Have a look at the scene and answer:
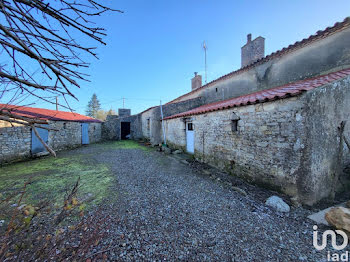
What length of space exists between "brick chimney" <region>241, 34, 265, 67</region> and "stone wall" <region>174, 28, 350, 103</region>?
9.68 ft

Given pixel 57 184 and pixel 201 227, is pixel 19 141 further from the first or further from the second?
pixel 201 227

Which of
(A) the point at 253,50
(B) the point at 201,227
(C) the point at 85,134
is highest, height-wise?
(A) the point at 253,50

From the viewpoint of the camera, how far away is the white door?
8.39 metres

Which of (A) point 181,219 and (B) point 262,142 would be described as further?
(B) point 262,142

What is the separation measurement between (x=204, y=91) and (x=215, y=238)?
10.6 metres

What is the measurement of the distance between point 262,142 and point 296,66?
4281mm

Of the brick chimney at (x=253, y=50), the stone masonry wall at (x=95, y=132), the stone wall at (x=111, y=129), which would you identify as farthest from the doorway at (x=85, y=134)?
the brick chimney at (x=253, y=50)

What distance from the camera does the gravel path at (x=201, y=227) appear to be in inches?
86.0

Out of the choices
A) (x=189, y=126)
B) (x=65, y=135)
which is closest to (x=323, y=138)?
(x=189, y=126)

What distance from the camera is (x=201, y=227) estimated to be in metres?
2.74

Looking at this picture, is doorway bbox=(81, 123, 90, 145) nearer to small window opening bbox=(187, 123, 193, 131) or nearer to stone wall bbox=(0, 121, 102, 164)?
stone wall bbox=(0, 121, 102, 164)

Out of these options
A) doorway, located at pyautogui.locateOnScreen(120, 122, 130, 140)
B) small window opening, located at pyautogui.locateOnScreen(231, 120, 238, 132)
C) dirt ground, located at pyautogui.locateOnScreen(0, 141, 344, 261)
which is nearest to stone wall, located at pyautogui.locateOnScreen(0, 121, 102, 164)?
dirt ground, located at pyautogui.locateOnScreen(0, 141, 344, 261)

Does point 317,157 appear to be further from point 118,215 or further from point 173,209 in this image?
point 118,215

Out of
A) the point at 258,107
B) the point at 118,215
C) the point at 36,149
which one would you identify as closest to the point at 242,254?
the point at 118,215
